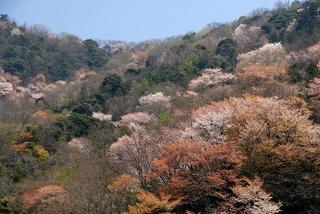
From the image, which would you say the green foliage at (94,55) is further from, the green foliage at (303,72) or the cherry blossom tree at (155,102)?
the green foliage at (303,72)

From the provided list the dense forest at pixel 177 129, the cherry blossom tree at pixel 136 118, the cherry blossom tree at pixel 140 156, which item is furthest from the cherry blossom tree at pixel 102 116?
the cherry blossom tree at pixel 140 156

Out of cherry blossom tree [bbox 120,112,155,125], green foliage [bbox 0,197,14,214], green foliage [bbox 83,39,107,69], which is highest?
green foliage [bbox 83,39,107,69]

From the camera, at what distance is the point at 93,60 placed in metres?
89.9

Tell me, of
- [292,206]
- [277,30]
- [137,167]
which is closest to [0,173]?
[137,167]

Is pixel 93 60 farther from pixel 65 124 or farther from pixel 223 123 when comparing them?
pixel 223 123

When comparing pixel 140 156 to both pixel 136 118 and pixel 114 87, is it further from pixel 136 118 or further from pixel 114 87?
pixel 114 87

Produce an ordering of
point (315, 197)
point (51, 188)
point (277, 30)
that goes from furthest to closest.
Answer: point (277, 30), point (51, 188), point (315, 197)

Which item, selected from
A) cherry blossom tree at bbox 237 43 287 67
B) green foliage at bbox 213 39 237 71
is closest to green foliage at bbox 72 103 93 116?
green foliage at bbox 213 39 237 71

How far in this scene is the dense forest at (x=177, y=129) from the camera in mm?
20984

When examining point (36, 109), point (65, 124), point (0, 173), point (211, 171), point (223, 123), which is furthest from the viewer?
point (36, 109)

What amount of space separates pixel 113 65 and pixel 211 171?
64.8 meters

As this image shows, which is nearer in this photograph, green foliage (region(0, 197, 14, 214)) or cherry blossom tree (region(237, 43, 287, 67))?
green foliage (region(0, 197, 14, 214))

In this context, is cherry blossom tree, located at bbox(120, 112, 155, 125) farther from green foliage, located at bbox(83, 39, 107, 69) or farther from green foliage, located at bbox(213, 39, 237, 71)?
green foliage, located at bbox(83, 39, 107, 69)

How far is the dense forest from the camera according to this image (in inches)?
826
